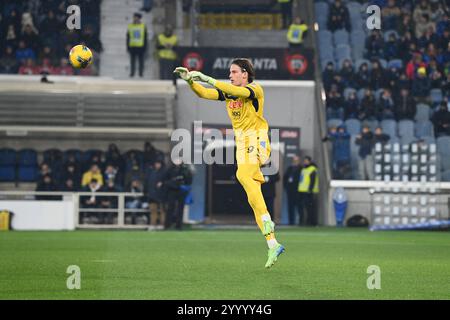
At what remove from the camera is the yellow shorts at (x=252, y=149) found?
1355 cm

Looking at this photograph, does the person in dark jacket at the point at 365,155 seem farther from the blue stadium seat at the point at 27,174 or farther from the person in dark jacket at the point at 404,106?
the blue stadium seat at the point at 27,174

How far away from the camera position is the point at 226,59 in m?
32.7

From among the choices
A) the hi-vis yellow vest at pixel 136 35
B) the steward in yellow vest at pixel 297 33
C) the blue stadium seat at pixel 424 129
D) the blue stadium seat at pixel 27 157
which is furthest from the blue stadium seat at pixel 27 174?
the blue stadium seat at pixel 424 129

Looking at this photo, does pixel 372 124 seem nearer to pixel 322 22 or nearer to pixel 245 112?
pixel 322 22

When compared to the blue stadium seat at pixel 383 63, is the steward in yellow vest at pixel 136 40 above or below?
above

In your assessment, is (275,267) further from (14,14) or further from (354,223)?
(14,14)

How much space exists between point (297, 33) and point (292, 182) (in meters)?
6.16

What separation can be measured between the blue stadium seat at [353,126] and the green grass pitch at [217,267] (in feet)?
30.5

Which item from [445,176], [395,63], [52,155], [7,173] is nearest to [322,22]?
[395,63]

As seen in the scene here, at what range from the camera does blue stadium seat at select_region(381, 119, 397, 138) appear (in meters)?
32.3

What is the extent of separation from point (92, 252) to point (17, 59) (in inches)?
665

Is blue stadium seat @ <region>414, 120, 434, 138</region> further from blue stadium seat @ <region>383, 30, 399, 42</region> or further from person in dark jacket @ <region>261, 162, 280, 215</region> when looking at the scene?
person in dark jacket @ <region>261, 162, 280, 215</region>
